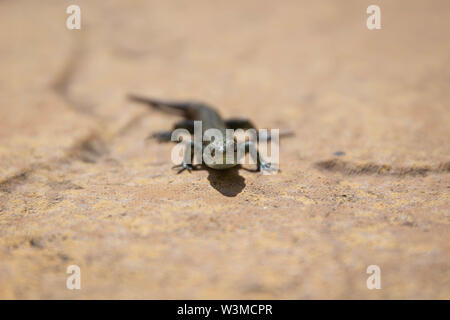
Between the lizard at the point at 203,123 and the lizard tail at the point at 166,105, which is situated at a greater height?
the lizard tail at the point at 166,105

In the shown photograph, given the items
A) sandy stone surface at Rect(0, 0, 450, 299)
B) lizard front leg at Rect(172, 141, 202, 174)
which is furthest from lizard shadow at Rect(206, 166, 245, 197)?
lizard front leg at Rect(172, 141, 202, 174)

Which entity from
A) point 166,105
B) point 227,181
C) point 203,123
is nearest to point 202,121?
point 203,123

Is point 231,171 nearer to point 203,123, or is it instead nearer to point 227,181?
point 227,181

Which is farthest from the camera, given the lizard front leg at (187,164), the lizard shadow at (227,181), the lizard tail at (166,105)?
the lizard tail at (166,105)

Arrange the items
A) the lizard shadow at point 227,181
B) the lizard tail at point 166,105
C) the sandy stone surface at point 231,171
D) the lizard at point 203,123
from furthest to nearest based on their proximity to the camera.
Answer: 1. the lizard tail at point 166,105
2. the lizard at point 203,123
3. the lizard shadow at point 227,181
4. the sandy stone surface at point 231,171

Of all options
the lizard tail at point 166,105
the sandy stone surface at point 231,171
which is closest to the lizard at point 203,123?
the lizard tail at point 166,105

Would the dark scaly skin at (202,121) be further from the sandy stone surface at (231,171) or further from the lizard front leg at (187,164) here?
the sandy stone surface at (231,171)

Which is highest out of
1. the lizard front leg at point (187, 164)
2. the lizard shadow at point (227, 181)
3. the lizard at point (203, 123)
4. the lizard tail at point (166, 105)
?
the lizard tail at point (166, 105)
